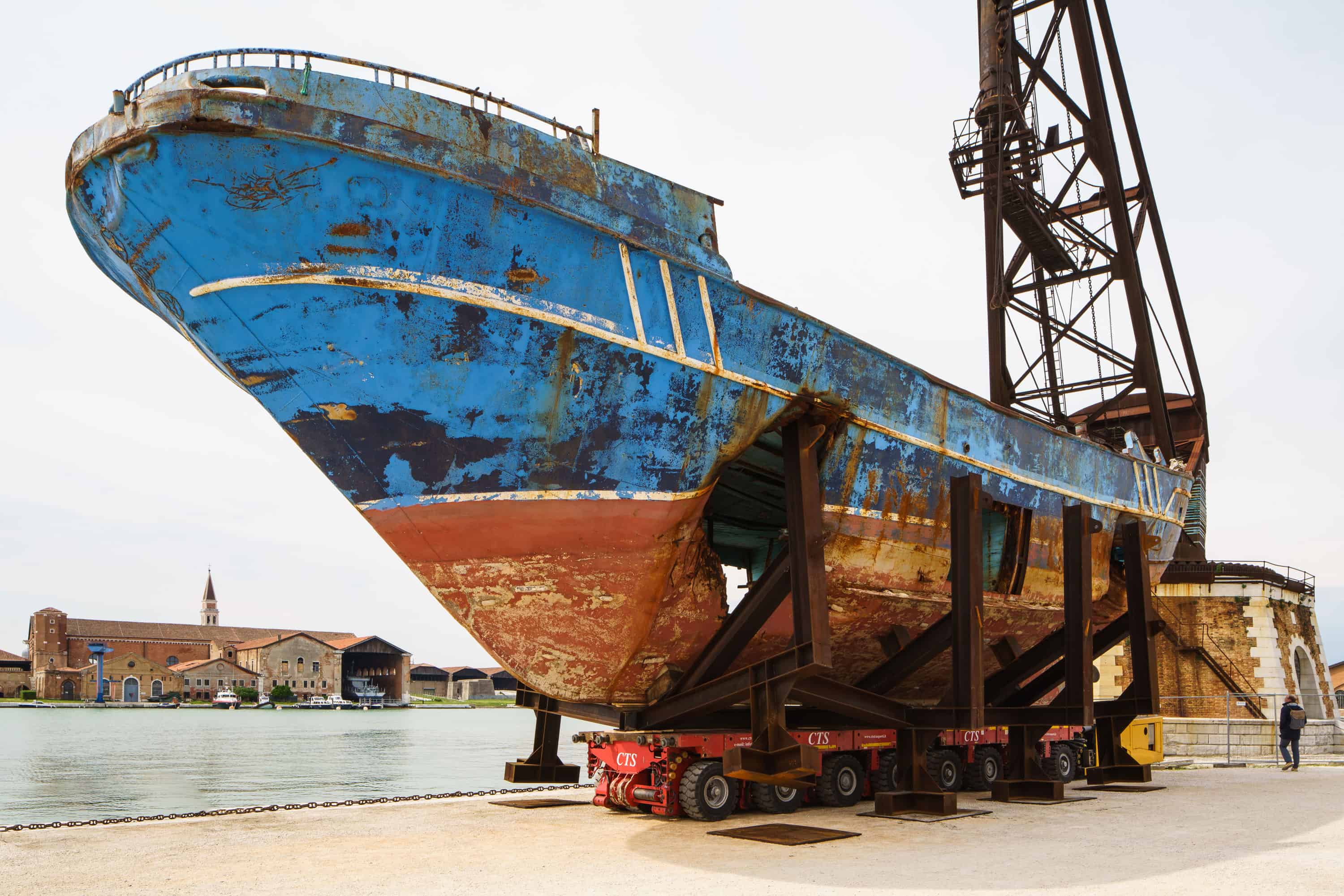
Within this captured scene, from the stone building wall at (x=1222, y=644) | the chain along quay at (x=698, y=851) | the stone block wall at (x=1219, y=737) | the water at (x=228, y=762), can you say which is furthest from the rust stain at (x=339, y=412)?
the stone building wall at (x=1222, y=644)

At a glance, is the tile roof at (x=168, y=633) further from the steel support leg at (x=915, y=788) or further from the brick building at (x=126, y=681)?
the steel support leg at (x=915, y=788)

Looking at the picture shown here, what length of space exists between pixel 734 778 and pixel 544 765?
345cm

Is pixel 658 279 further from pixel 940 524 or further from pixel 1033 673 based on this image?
pixel 1033 673

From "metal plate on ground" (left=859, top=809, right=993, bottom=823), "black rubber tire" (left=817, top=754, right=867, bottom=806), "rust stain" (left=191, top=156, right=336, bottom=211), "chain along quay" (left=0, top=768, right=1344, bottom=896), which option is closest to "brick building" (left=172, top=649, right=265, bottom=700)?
"chain along quay" (left=0, top=768, right=1344, bottom=896)

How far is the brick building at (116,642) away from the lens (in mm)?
98188

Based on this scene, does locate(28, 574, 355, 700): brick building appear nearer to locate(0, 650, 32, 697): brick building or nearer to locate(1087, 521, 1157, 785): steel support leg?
locate(0, 650, 32, 697): brick building

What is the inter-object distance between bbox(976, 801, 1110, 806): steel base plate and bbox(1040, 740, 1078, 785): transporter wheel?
6.10 ft

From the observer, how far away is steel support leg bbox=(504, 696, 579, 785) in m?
11.4

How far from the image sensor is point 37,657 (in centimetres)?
9931

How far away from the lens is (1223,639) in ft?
73.2

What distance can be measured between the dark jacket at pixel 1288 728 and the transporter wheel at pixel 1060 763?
4.00 meters

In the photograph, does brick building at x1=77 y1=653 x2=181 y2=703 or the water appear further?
brick building at x1=77 y1=653 x2=181 y2=703

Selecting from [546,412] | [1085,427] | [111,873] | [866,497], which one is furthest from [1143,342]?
[111,873]

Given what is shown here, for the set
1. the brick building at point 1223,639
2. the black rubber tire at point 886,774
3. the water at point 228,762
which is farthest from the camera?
the brick building at point 1223,639
